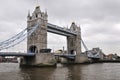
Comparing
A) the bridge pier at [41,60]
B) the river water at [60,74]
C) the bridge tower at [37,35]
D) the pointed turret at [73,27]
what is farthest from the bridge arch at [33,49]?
the pointed turret at [73,27]

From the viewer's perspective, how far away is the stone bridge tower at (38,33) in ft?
212

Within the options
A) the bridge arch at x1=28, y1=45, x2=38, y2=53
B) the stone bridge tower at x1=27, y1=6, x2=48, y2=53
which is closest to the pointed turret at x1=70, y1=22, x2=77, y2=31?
→ the stone bridge tower at x1=27, y1=6, x2=48, y2=53

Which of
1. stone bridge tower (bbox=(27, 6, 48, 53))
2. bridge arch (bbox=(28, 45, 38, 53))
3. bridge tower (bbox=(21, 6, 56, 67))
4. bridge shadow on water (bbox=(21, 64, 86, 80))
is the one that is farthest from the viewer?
bridge arch (bbox=(28, 45, 38, 53))

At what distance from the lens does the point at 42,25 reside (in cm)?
6588

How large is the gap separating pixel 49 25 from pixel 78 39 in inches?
1195

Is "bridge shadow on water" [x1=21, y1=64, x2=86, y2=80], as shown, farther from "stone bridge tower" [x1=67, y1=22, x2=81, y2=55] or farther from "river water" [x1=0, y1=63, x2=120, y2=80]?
"stone bridge tower" [x1=67, y1=22, x2=81, y2=55]

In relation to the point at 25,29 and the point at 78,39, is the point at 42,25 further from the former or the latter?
the point at 78,39

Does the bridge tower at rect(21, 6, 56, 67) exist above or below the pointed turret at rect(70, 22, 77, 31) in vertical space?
below

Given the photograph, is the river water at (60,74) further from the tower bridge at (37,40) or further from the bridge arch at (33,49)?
the bridge arch at (33,49)

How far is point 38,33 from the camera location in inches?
2547

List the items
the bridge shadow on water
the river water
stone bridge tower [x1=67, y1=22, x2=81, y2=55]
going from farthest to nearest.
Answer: stone bridge tower [x1=67, y1=22, x2=81, y2=55], the river water, the bridge shadow on water

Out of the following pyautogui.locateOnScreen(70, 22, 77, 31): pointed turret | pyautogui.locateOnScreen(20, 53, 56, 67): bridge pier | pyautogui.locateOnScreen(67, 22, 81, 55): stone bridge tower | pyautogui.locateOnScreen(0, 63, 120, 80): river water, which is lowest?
pyautogui.locateOnScreen(0, 63, 120, 80): river water

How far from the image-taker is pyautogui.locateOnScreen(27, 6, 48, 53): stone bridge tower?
64.5 metres

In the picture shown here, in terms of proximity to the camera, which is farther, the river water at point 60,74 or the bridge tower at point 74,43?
the bridge tower at point 74,43
